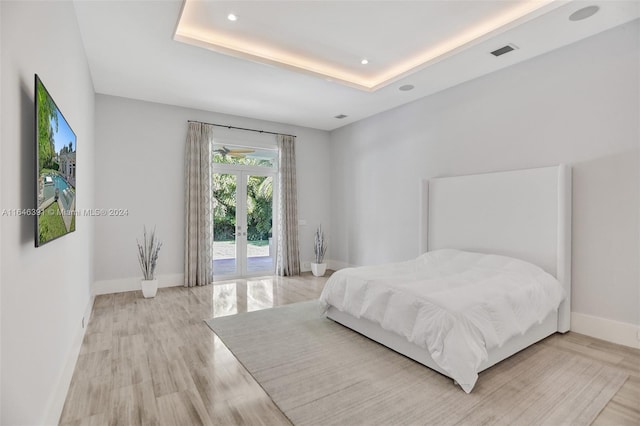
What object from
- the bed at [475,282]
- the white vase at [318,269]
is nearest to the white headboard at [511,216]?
the bed at [475,282]

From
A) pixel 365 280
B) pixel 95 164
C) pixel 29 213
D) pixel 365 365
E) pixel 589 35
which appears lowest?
pixel 365 365

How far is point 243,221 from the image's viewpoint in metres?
6.45

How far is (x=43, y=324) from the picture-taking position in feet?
6.03

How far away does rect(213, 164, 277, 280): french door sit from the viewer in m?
6.24

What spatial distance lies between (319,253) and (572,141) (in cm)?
450

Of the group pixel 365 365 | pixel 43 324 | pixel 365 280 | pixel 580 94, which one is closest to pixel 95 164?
pixel 43 324

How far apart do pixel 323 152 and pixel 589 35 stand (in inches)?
190

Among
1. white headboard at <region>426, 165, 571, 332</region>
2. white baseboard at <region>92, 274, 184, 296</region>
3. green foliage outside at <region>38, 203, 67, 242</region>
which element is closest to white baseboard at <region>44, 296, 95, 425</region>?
green foliage outside at <region>38, 203, 67, 242</region>

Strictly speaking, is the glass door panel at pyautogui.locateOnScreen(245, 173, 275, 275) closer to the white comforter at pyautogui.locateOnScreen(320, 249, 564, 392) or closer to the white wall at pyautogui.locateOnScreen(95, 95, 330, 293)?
the white wall at pyautogui.locateOnScreen(95, 95, 330, 293)

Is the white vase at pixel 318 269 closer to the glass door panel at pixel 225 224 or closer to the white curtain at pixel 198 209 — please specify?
the glass door panel at pixel 225 224

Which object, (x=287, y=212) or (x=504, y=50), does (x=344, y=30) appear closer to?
(x=504, y=50)

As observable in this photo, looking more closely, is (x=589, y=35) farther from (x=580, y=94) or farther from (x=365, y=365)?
(x=365, y=365)

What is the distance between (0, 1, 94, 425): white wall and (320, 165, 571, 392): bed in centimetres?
244

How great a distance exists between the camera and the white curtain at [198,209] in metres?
5.64
